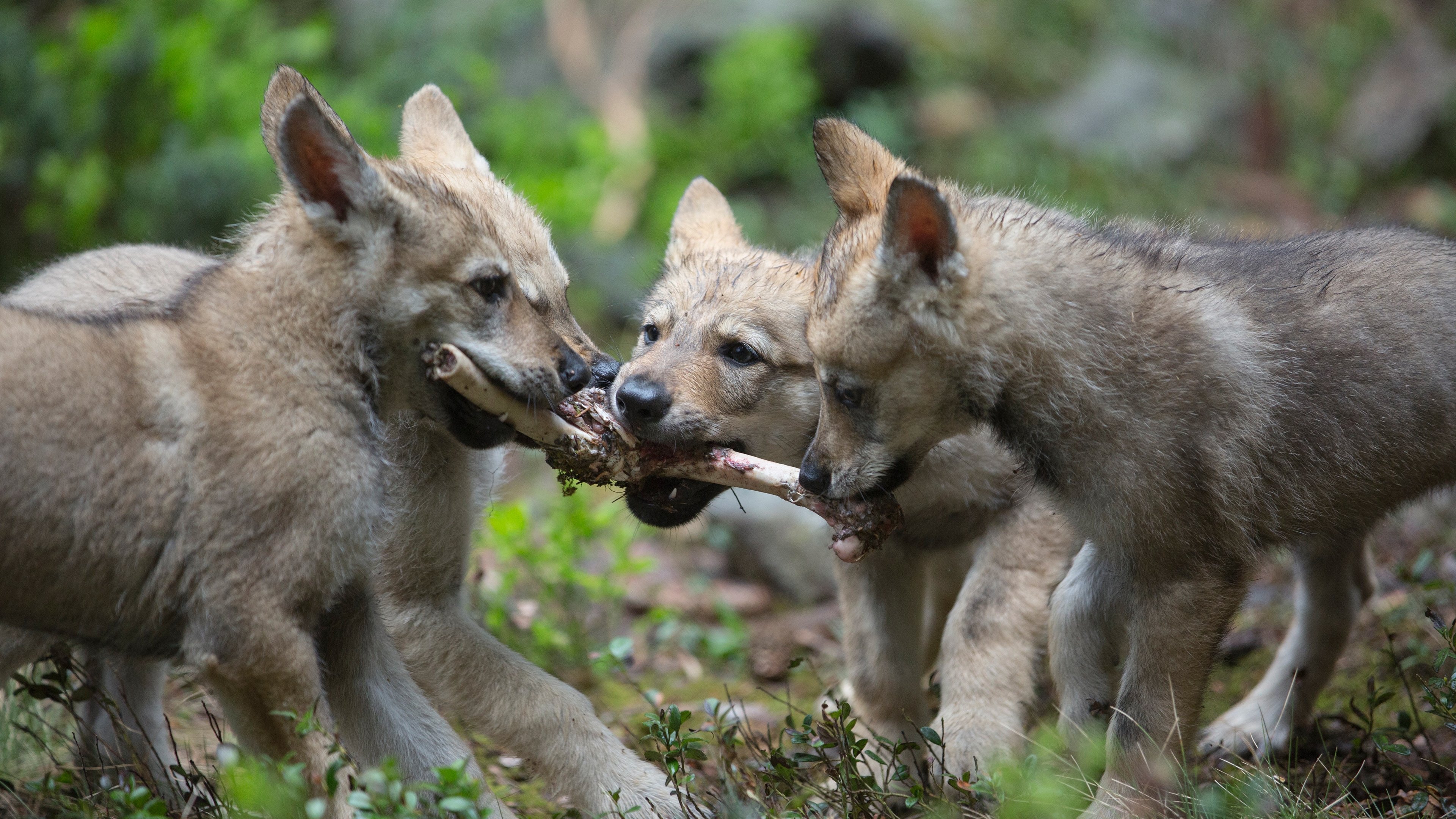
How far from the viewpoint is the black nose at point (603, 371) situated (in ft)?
14.0

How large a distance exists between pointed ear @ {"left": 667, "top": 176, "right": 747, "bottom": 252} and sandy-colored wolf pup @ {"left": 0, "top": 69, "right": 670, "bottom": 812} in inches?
51.0

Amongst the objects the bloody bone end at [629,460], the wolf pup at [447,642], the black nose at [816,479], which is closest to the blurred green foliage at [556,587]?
the wolf pup at [447,642]

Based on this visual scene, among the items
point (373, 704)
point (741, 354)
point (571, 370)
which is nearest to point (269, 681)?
point (373, 704)

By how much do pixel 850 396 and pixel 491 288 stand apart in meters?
1.23

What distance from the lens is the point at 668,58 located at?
1296 cm

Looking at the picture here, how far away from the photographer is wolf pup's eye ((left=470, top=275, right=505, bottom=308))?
388 cm

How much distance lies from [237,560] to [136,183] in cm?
544

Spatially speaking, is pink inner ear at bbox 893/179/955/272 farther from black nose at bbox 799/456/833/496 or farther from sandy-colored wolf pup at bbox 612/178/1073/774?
sandy-colored wolf pup at bbox 612/178/1073/774

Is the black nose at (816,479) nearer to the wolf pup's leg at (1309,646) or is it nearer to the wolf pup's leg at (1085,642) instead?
the wolf pup's leg at (1085,642)

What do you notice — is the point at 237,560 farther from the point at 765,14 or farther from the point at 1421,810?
the point at 765,14

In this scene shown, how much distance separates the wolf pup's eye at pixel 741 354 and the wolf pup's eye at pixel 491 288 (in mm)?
1092

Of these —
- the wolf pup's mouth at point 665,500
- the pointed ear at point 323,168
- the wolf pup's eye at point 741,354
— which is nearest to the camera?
the pointed ear at point 323,168

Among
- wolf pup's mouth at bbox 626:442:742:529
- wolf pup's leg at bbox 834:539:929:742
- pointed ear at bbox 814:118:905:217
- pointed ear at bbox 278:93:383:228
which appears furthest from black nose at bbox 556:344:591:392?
wolf pup's leg at bbox 834:539:929:742

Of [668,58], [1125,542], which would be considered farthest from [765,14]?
[1125,542]
